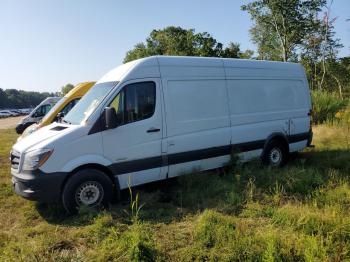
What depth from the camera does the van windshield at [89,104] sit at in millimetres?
6379

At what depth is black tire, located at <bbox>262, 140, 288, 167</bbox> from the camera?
342 inches

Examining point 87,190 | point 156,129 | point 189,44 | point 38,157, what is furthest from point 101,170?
point 189,44

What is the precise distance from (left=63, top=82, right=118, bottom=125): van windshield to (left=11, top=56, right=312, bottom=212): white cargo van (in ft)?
0.08

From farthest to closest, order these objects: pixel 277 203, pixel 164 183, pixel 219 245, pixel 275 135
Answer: pixel 275 135, pixel 164 183, pixel 277 203, pixel 219 245

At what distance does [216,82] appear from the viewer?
775cm

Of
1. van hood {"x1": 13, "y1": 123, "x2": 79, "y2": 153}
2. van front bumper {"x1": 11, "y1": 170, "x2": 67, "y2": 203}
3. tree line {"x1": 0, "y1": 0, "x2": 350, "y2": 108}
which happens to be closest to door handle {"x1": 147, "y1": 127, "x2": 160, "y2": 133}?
van hood {"x1": 13, "y1": 123, "x2": 79, "y2": 153}

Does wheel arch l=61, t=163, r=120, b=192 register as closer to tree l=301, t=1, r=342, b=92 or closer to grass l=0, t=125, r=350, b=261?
grass l=0, t=125, r=350, b=261

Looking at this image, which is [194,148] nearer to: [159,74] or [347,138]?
[159,74]

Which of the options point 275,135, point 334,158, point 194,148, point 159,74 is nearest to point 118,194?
point 194,148

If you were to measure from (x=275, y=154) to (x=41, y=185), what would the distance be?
548 centimetres

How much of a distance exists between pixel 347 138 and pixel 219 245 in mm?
8778

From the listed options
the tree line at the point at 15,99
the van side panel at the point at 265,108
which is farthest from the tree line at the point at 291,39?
the tree line at the point at 15,99

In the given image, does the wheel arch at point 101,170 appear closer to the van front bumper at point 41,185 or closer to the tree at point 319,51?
the van front bumper at point 41,185

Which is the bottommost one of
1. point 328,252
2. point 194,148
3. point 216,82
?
point 328,252
